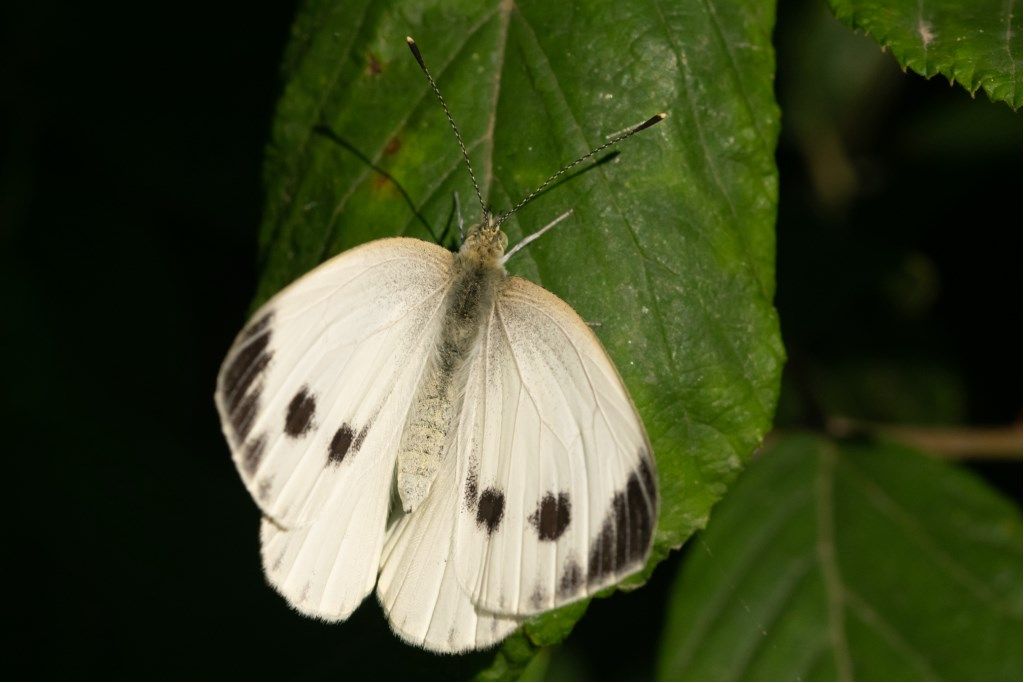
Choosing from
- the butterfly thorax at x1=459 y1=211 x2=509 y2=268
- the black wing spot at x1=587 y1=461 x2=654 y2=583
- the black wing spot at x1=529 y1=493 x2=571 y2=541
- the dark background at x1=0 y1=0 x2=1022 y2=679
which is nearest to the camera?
the black wing spot at x1=587 y1=461 x2=654 y2=583

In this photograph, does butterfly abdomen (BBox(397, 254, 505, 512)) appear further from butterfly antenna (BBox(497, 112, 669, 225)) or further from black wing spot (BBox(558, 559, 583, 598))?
black wing spot (BBox(558, 559, 583, 598))

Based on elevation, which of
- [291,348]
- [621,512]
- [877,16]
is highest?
[877,16]

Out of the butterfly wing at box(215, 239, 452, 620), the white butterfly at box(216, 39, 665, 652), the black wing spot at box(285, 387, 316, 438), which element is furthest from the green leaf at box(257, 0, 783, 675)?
the black wing spot at box(285, 387, 316, 438)

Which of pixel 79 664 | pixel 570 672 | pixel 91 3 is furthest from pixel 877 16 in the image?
pixel 79 664

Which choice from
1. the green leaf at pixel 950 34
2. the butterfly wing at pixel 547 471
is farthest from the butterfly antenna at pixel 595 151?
the green leaf at pixel 950 34

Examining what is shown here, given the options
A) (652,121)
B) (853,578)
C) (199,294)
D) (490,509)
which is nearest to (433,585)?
(490,509)

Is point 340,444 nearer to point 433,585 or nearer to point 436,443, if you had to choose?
point 436,443

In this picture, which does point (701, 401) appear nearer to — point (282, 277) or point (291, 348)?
point (291, 348)
